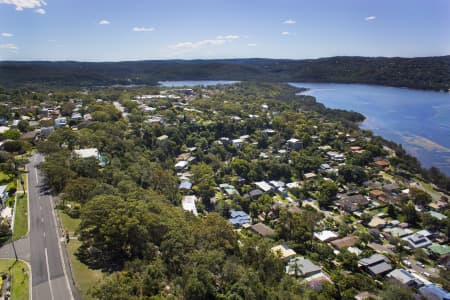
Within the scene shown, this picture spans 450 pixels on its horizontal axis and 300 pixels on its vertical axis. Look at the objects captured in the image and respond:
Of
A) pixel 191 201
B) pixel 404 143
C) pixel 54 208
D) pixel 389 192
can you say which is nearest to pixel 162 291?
pixel 54 208

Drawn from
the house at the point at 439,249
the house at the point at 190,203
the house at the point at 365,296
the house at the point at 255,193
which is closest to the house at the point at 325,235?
the house at the point at 365,296

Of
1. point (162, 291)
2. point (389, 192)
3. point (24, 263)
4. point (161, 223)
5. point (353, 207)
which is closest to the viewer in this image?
point (162, 291)

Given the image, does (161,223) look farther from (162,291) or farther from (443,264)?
(443,264)

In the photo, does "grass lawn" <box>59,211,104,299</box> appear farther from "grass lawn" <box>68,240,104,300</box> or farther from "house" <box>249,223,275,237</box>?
"house" <box>249,223,275,237</box>

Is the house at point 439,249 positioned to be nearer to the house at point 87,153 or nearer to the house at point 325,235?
Answer: the house at point 325,235

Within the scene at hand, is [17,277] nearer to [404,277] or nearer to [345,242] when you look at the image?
[345,242]
